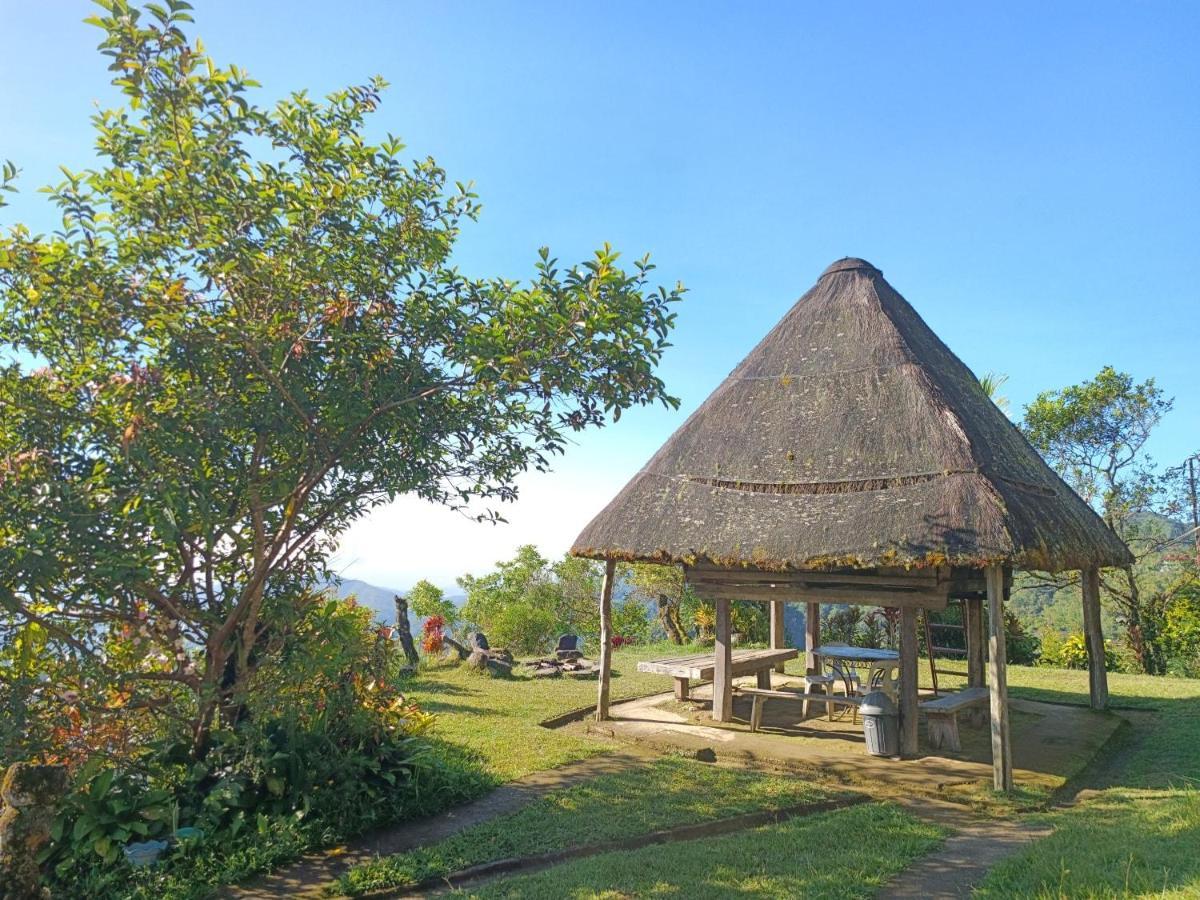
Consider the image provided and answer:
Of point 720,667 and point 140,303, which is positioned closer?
point 140,303

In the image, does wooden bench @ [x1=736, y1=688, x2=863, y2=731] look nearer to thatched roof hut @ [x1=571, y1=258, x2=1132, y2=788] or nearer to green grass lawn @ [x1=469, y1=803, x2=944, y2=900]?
thatched roof hut @ [x1=571, y1=258, x2=1132, y2=788]

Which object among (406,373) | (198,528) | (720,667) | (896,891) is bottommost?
(896,891)

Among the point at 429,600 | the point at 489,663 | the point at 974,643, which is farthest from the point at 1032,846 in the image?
the point at 429,600

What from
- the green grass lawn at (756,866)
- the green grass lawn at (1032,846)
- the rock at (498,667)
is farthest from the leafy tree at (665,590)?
the green grass lawn at (756,866)

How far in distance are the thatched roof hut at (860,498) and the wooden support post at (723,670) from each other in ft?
0.07

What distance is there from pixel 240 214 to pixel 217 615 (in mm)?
3167

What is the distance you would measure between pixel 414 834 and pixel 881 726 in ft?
16.3

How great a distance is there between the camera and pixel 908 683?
8.27 m

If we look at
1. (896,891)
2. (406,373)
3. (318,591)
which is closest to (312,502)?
(318,591)

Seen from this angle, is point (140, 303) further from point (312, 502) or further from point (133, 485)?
point (312, 502)

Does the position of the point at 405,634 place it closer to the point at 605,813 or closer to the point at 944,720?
the point at 605,813

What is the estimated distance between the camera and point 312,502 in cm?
655

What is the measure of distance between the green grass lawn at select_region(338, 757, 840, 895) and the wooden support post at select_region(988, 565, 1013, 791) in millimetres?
1577

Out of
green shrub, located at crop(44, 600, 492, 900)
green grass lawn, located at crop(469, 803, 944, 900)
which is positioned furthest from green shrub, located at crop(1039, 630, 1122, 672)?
green shrub, located at crop(44, 600, 492, 900)
